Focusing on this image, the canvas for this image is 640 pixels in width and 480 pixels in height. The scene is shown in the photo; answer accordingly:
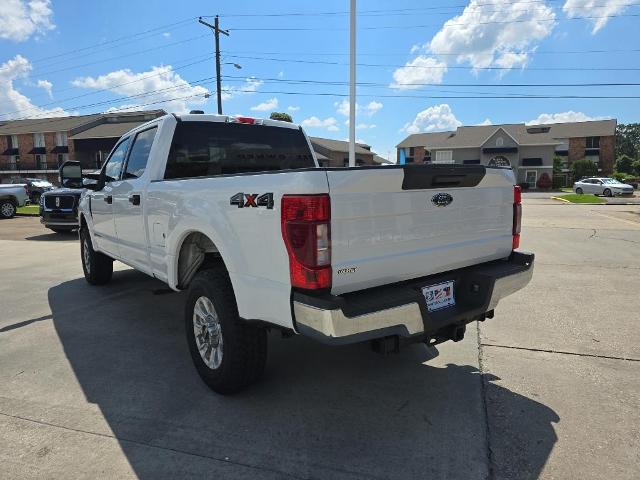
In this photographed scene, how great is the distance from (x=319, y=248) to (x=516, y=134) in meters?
58.5

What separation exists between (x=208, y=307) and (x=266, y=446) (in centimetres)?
111

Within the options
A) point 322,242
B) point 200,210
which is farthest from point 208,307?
point 322,242

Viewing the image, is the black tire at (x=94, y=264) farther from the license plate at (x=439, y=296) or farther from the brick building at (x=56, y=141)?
the brick building at (x=56, y=141)

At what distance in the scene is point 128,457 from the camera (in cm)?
273

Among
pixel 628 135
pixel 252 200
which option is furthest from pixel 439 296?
pixel 628 135

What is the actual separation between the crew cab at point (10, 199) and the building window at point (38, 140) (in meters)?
42.8

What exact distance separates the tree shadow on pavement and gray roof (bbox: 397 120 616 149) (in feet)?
179

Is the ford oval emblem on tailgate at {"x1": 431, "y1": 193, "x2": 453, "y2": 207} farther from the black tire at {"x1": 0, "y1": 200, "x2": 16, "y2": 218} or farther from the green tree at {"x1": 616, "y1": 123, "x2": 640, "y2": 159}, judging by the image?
the green tree at {"x1": 616, "y1": 123, "x2": 640, "y2": 159}

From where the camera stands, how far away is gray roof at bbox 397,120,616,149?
54.8m

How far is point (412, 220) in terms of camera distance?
Answer: 9.80ft

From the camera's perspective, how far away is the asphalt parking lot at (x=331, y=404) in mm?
2654

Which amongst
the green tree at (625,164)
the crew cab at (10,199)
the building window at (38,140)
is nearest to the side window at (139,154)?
the crew cab at (10,199)

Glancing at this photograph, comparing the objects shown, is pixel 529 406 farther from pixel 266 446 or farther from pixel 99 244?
pixel 99 244

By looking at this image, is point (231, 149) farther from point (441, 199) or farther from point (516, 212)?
point (516, 212)
